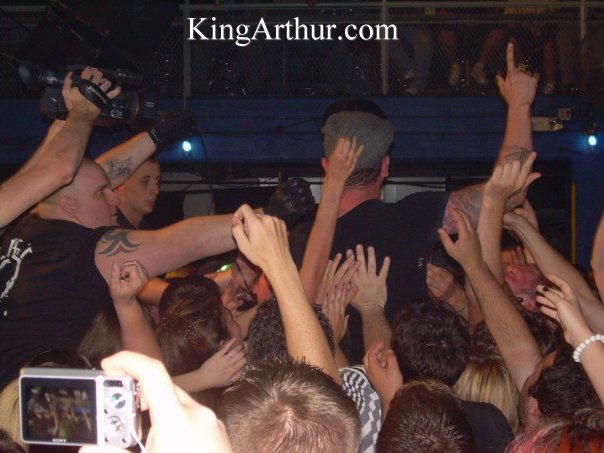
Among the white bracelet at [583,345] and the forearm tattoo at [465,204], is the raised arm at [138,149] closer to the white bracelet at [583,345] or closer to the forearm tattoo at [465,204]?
the forearm tattoo at [465,204]

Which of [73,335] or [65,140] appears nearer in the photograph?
[65,140]

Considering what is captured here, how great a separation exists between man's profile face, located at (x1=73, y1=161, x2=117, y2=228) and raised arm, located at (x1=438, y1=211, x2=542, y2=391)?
1.42 metres

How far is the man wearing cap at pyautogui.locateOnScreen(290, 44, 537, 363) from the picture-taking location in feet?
9.98

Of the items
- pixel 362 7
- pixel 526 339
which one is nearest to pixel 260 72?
pixel 362 7

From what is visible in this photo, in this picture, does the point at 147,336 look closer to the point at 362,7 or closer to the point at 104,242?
the point at 104,242

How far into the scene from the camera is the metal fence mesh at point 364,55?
907 centimetres

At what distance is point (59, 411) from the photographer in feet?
4.21

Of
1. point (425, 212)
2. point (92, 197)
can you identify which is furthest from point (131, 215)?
point (425, 212)

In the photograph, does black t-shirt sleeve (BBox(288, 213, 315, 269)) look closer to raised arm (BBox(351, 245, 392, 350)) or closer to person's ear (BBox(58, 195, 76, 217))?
raised arm (BBox(351, 245, 392, 350))

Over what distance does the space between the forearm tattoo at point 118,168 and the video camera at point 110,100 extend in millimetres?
264

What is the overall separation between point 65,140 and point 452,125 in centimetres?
668

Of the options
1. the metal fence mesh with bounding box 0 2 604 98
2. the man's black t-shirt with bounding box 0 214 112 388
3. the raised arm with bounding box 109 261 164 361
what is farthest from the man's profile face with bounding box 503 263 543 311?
the metal fence mesh with bounding box 0 2 604 98

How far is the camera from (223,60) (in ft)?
30.4

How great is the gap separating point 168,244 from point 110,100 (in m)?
0.74
